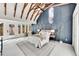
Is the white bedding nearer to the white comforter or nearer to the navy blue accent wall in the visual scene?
the white comforter

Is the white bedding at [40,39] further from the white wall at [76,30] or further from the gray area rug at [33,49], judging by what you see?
the white wall at [76,30]

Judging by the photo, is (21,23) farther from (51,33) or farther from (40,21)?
(51,33)

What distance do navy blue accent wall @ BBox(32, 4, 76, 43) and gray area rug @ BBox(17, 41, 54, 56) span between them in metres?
0.26

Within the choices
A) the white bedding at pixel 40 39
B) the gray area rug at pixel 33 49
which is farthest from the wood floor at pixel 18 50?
the white bedding at pixel 40 39

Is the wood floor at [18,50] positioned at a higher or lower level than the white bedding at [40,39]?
lower

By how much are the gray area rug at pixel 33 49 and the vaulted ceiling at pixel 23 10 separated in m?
0.50

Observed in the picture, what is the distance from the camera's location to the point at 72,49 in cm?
231

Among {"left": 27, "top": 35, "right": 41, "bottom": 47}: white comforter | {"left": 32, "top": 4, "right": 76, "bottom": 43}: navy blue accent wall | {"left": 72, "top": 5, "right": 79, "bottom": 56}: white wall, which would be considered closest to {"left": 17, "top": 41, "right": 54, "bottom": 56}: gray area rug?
{"left": 27, "top": 35, "right": 41, "bottom": 47}: white comforter

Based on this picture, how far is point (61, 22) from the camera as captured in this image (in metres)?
2.39

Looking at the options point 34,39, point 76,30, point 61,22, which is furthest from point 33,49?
point 76,30

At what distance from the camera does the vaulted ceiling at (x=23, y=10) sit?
2.26 meters

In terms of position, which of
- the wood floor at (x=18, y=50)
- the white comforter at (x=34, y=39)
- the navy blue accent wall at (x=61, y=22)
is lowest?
the wood floor at (x=18, y=50)

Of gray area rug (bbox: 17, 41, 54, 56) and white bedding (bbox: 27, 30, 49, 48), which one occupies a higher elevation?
white bedding (bbox: 27, 30, 49, 48)

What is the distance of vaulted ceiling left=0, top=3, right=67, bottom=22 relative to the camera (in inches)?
88.9
